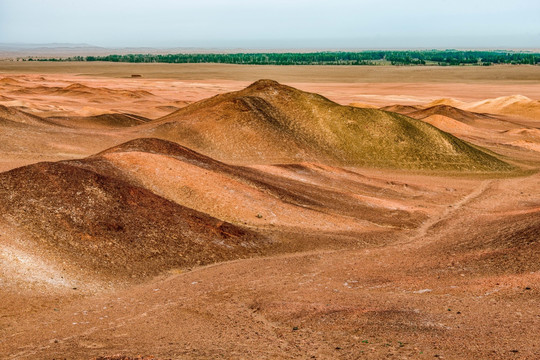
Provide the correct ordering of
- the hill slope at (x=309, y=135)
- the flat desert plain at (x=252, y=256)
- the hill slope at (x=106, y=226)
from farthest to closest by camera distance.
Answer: the hill slope at (x=309, y=135), the hill slope at (x=106, y=226), the flat desert plain at (x=252, y=256)

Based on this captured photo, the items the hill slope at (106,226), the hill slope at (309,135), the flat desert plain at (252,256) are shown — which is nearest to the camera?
the flat desert plain at (252,256)

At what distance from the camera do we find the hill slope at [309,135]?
182 feet

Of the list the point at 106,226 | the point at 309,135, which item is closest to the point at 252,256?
the point at 106,226

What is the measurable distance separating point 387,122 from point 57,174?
40.8m

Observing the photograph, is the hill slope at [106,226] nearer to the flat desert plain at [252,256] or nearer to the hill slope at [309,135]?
the flat desert plain at [252,256]

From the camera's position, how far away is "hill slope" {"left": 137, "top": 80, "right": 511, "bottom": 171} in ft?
182

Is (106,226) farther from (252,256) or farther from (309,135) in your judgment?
(309,135)

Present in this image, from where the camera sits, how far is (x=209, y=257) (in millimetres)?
25266

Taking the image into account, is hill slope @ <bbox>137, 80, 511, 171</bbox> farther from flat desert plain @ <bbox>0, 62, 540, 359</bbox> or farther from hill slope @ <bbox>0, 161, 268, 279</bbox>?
hill slope @ <bbox>0, 161, 268, 279</bbox>

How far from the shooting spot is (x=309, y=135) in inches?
2325

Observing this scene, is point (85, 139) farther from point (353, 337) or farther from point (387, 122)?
point (353, 337)

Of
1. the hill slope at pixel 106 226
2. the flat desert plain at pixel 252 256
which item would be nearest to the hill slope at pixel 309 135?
the flat desert plain at pixel 252 256

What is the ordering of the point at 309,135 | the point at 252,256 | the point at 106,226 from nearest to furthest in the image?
the point at 106,226
the point at 252,256
the point at 309,135

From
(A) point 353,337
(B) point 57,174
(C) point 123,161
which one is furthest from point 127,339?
(C) point 123,161
